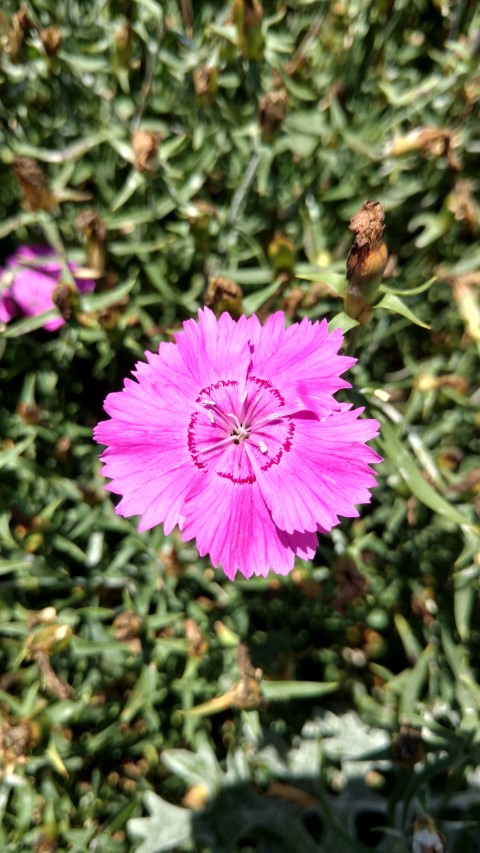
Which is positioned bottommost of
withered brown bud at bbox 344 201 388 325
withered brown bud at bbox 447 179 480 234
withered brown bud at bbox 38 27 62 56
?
withered brown bud at bbox 344 201 388 325

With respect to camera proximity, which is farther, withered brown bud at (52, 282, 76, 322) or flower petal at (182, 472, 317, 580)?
withered brown bud at (52, 282, 76, 322)

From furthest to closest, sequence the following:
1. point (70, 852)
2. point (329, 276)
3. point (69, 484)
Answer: point (69, 484)
point (70, 852)
point (329, 276)

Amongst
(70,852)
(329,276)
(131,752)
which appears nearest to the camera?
(329,276)

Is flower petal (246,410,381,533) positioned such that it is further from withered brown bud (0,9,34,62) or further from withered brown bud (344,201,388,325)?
withered brown bud (0,9,34,62)

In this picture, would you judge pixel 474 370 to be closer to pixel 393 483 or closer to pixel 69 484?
pixel 393 483

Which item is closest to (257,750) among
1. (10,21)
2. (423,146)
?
(423,146)

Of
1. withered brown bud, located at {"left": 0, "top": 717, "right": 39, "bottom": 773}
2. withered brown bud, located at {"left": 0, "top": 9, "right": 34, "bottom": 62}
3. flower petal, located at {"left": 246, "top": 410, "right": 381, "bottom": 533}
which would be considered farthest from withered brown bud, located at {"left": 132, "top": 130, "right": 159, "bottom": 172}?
withered brown bud, located at {"left": 0, "top": 717, "right": 39, "bottom": 773}

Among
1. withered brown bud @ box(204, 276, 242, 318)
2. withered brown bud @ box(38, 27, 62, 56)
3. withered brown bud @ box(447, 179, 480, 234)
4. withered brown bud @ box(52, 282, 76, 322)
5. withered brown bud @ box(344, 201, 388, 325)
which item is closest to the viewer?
withered brown bud @ box(344, 201, 388, 325)
